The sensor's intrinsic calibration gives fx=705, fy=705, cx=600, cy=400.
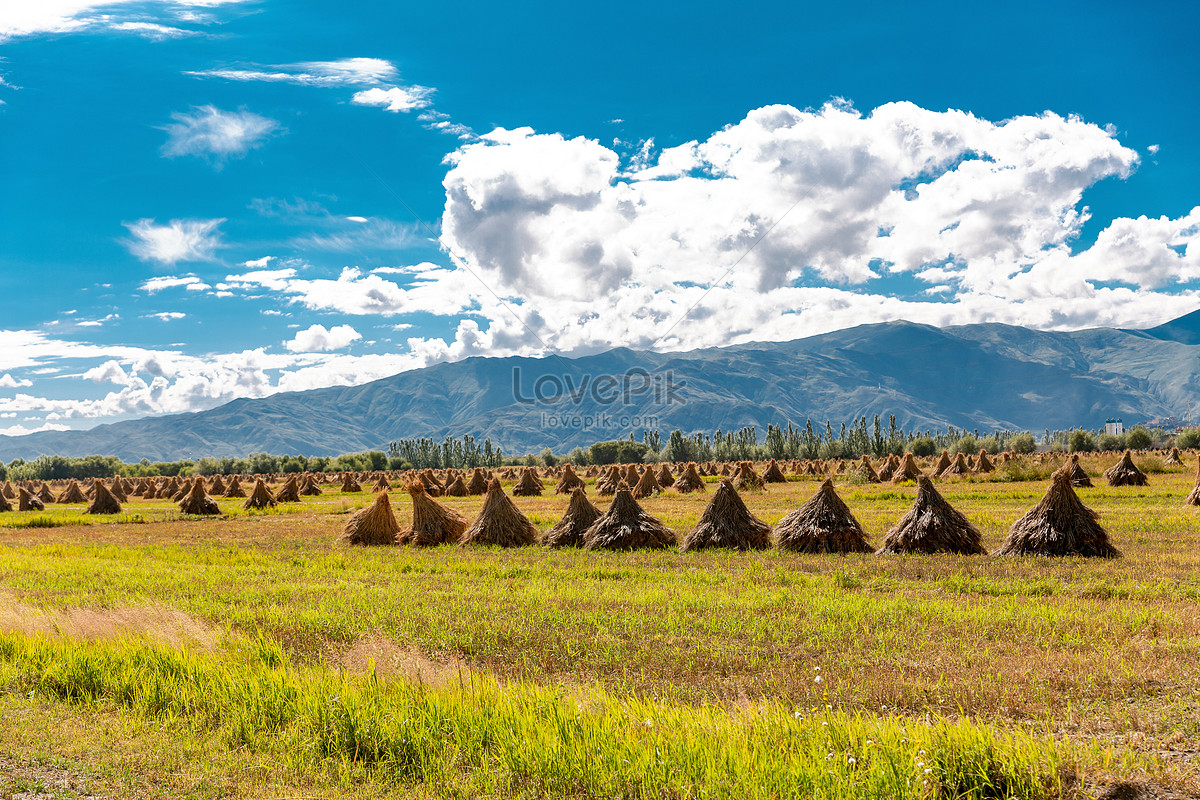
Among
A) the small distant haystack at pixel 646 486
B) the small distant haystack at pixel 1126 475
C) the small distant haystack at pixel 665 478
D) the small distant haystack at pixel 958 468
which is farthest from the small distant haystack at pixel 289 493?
the small distant haystack at pixel 1126 475

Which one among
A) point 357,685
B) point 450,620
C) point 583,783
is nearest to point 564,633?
point 450,620

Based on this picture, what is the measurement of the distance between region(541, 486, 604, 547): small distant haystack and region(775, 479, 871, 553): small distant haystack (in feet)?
18.1

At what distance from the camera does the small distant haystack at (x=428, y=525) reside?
22047mm

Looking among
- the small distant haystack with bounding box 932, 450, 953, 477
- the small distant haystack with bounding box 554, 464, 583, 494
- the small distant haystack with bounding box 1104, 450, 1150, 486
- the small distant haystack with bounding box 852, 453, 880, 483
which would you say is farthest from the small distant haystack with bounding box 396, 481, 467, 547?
the small distant haystack with bounding box 932, 450, 953, 477

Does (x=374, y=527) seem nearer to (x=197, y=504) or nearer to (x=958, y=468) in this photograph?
(x=197, y=504)

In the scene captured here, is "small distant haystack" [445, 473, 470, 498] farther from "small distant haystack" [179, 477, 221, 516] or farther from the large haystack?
the large haystack

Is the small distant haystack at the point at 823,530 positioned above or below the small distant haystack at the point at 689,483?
above

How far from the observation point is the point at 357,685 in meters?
7.21

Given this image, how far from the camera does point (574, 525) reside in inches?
818

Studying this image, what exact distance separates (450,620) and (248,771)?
5.08 meters

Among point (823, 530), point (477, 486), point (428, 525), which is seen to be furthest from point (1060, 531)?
point (477, 486)

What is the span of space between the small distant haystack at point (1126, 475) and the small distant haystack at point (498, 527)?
33.8m

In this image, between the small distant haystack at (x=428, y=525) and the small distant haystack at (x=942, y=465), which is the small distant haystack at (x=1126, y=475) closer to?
the small distant haystack at (x=942, y=465)

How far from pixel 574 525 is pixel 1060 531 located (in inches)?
480
